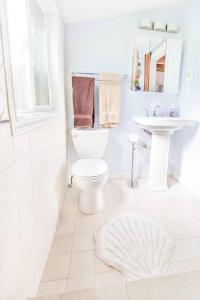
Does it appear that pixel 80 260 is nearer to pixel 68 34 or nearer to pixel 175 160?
pixel 175 160

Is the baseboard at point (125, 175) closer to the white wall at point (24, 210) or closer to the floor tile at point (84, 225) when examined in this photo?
the floor tile at point (84, 225)

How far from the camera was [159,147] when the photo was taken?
212 centimetres

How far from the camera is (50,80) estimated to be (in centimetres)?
173

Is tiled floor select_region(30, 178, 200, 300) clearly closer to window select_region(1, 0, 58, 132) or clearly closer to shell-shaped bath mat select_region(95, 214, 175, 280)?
shell-shaped bath mat select_region(95, 214, 175, 280)

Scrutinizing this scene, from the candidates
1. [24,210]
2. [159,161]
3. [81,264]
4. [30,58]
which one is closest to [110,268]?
[81,264]

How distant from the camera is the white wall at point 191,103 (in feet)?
6.39

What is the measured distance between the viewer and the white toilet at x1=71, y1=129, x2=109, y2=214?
1.57 meters

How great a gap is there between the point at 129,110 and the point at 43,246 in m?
1.83


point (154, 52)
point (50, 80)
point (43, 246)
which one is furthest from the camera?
point (154, 52)

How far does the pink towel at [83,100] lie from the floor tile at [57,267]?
54.5 inches

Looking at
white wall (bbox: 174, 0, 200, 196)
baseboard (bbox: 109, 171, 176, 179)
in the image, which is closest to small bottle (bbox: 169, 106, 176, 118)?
white wall (bbox: 174, 0, 200, 196)

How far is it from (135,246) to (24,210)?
92cm

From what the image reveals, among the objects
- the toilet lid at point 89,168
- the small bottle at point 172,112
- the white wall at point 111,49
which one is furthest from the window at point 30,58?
the small bottle at point 172,112

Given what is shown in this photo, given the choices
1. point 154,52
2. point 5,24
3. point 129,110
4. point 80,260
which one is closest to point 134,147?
point 129,110
